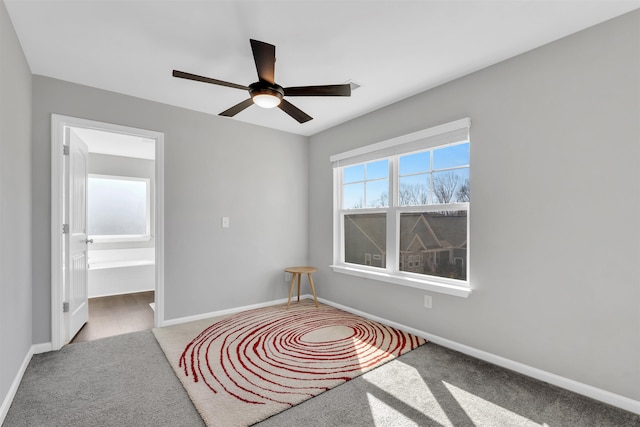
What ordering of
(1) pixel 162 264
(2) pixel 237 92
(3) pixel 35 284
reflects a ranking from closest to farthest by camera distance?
(3) pixel 35 284 < (2) pixel 237 92 < (1) pixel 162 264

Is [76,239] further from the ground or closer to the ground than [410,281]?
further from the ground

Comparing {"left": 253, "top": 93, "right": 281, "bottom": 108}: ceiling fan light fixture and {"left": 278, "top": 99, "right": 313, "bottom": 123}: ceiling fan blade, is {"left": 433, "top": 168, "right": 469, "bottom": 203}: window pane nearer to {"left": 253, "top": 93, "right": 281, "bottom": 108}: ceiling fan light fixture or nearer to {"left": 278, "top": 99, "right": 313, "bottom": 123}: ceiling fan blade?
{"left": 278, "top": 99, "right": 313, "bottom": 123}: ceiling fan blade

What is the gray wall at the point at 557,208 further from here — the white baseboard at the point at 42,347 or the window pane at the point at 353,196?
the white baseboard at the point at 42,347

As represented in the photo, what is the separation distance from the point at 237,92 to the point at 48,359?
281 cm

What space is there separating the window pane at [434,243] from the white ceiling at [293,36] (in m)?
A: 1.26

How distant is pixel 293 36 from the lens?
2158 millimetres

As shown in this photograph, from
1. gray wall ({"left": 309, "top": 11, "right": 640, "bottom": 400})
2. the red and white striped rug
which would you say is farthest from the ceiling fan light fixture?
the red and white striped rug

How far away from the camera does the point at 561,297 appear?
2166 mm

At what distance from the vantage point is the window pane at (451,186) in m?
2.81

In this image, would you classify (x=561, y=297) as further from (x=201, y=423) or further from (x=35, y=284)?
(x=35, y=284)

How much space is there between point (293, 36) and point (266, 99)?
1.49 ft

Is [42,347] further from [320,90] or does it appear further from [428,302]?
[428,302]

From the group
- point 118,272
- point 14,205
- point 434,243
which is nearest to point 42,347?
point 14,205

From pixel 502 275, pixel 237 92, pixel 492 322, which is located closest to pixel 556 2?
pixel 502 275
